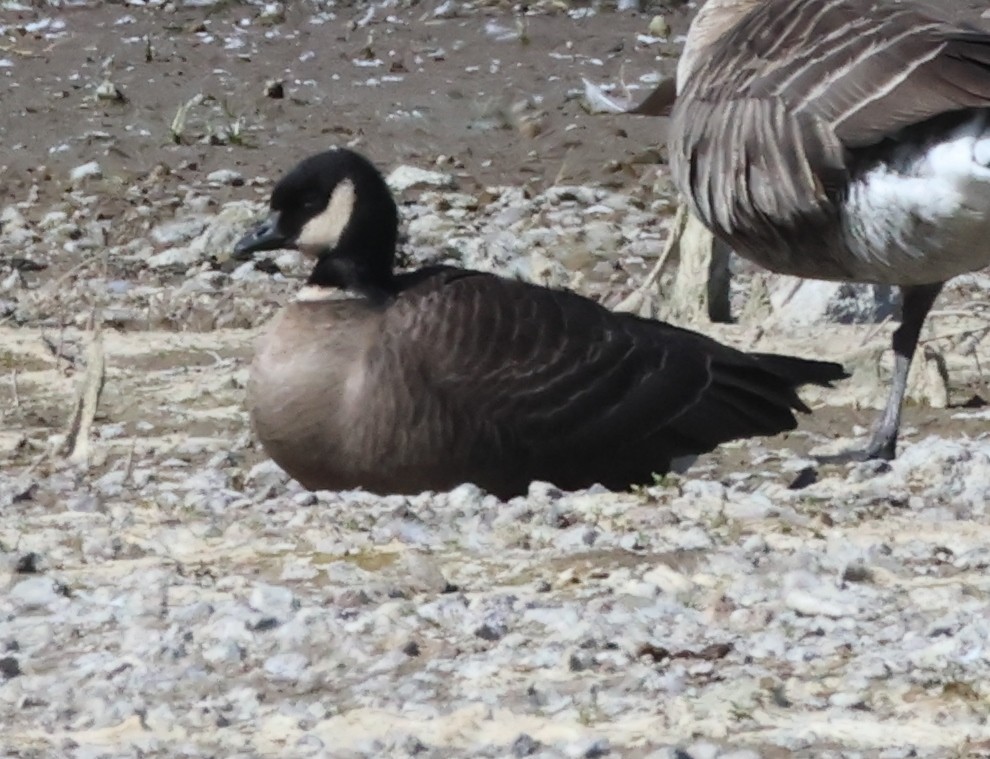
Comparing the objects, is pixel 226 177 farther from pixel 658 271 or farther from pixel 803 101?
pixel 803 101

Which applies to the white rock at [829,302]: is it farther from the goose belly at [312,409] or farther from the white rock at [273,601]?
the white rock at [273,601]

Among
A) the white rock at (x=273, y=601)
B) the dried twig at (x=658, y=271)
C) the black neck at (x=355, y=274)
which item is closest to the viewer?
the white rock at (x=273, y=601)

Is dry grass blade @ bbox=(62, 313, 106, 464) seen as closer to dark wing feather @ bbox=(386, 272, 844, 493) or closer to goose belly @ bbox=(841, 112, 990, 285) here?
dark wing feather @ bbox=(386, 272, 844, 493)

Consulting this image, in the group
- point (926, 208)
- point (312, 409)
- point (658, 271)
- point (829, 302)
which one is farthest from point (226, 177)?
point (926, 208)

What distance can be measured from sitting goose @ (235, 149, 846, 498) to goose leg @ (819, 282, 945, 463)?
0.22 metres

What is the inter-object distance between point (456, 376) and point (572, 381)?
449 mm

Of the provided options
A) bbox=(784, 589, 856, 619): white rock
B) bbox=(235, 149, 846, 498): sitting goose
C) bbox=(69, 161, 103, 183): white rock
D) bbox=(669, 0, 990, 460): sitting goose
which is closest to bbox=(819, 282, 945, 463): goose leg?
bbox=(669, 0, 990, 460): sitting goose

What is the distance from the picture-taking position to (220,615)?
4.68 meters

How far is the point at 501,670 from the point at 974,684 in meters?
0.95

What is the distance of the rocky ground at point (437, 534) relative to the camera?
4.02 metres

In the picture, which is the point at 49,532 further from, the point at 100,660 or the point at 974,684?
the point at 974,684

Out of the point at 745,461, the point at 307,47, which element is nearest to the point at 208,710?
the point at 745,461

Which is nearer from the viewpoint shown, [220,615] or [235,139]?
[220,615]

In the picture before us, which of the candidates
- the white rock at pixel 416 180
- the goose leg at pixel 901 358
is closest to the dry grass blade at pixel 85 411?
the goose leg at pixel 901 358
